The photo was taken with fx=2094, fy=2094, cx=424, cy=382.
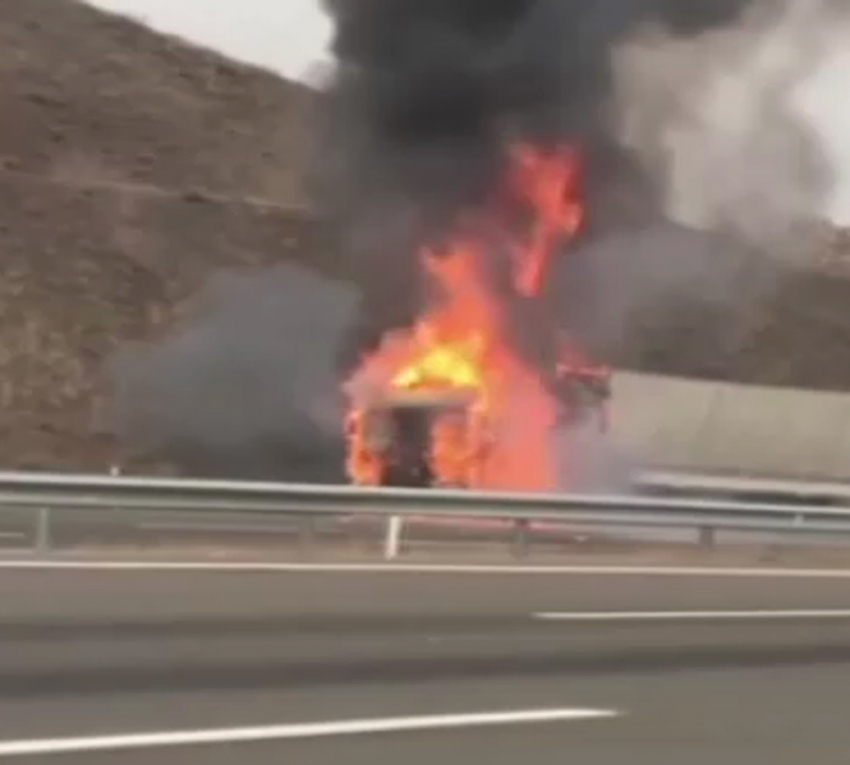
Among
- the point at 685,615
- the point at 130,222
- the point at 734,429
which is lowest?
the point at 685,615

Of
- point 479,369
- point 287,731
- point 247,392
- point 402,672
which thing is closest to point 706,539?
point 479,369

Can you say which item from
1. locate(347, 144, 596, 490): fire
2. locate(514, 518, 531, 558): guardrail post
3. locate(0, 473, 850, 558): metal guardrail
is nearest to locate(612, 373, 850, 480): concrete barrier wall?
locate(347, 144, 596, 490): fire

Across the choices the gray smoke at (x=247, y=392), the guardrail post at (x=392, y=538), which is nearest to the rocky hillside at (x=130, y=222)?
the gray smoke at (x=247, y=392)

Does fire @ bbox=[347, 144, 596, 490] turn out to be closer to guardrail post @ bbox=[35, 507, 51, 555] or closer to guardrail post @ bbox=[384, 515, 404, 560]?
guardrail post @ bbox=[384, 515, 404, 560]

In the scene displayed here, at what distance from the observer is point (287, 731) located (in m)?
7.56

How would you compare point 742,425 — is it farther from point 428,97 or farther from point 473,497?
point 473,497

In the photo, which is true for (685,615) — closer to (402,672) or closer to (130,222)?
(402,672)

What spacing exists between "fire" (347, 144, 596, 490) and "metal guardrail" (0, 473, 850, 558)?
6996 mm

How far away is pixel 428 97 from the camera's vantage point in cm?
3008

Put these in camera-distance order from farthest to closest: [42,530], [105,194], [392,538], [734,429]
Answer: [105,194]
[734,429]
[392,538]
[42,530]

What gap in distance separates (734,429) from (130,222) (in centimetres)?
1775

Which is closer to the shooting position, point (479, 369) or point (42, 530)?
point (42, 530)

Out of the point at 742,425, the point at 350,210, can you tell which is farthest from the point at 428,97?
the point at 742,425

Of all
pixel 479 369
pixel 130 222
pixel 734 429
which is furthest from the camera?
pixel 130 222
